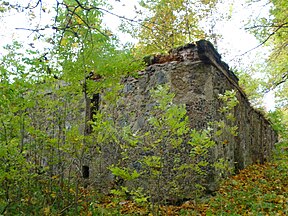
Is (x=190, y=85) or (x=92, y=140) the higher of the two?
(x=190, y=85)

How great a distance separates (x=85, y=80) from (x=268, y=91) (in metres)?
8.70

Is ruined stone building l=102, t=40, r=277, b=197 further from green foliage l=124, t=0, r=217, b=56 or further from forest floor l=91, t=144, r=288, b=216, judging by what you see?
green foliage l=124, t=0, r=217, b=56

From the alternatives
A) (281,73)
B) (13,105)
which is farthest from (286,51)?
(13,105)

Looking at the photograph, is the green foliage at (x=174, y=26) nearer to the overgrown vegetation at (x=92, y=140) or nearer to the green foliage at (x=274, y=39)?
the green foliage at (x=274, y=39)

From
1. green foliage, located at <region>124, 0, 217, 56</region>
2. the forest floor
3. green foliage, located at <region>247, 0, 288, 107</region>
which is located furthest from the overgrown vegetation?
green foliage, located at <region>124, 0, 217, 56</region>

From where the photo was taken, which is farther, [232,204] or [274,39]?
[274,39]

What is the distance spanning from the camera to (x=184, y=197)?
4750 mm

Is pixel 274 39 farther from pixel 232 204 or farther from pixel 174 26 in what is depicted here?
pixel 232 204

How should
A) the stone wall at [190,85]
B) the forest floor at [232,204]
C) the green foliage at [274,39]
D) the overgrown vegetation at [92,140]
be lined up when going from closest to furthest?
the overgrown vegetation at [92,140]
the forest floor at [232,204]
the stone wall at [190,85]
the green foliage at [274,39]

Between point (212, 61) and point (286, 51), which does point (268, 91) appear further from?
point (212, 61)

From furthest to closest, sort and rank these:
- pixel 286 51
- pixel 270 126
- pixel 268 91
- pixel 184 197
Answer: pixel 270 126, pixel 268 91, pixel 286 51, pixel 184 197

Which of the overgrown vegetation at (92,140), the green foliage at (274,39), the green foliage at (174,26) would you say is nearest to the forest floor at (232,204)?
the overgrown vegetation at (92,140)

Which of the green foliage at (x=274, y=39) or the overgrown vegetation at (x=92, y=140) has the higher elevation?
the green foliage at (x=274, y=39)

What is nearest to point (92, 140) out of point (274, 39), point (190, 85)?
point (190, 85)
